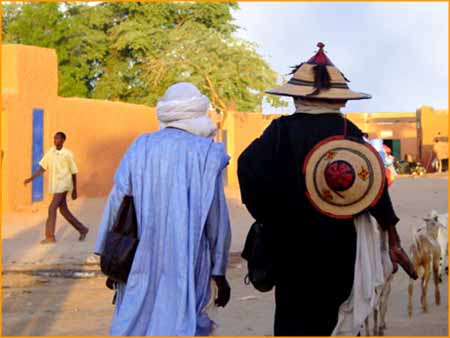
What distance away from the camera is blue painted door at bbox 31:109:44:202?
1938cm

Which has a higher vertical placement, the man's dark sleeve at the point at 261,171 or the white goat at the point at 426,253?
the man's dark sleeve at the point at 261,171

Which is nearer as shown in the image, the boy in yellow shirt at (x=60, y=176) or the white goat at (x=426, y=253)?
the white goat at (x=426, y=253)

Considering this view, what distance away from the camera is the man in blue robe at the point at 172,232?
455 centimetres

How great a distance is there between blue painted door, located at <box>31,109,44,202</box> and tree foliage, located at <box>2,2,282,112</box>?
477 inches

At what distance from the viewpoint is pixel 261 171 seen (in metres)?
4.46

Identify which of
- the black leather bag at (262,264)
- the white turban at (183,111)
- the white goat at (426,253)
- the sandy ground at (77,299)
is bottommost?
the sandy ground at (77,299)

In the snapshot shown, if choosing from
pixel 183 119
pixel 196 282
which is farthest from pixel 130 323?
pixel 183 119

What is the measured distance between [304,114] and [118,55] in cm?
3387

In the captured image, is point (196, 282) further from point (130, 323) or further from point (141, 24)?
point (141, 24)

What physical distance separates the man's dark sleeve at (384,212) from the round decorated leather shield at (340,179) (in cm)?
3

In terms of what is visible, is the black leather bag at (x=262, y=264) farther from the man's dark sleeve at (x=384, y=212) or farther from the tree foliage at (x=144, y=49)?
the tree foliage at (x=144, y=49)

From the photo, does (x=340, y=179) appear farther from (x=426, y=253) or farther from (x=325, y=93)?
(x=426, y=253)

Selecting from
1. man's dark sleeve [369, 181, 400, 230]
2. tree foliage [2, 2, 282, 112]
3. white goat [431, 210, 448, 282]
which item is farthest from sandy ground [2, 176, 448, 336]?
tree foliage [2, 2, 282, 112]

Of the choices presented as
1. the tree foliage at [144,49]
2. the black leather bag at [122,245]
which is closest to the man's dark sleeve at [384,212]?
the black leather bag at [122,245]
